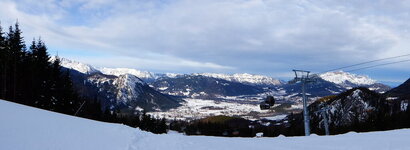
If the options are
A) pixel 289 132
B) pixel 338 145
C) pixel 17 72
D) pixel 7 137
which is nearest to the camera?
pixel 7 137

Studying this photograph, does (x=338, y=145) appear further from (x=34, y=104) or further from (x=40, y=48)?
(x=40, y=48)

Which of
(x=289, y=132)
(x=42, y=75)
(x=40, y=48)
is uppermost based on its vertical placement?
(x=40, y=48)

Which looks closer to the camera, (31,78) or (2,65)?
(2,65)

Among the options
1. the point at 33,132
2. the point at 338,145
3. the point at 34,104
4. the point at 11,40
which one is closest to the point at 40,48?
the point at 11,40

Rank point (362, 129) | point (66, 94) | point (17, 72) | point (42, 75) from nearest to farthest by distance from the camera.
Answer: point (17, 72)
point (42, 75)
point (66, 94)
point (362, 129)

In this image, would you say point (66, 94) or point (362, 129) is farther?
point (362, 129)

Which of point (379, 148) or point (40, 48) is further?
point (40, 48)

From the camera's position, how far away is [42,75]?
54812 millimetres

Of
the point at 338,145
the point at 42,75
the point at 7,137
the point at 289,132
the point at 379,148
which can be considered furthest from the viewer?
the point at 289,132

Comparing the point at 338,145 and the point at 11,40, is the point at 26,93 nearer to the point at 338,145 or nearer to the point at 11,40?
the point at 11,40

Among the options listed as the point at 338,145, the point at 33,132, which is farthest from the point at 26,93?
the point at 338,145

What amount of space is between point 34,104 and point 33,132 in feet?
145

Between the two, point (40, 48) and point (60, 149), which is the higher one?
point (40, 48)

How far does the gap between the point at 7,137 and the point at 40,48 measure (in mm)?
52003
